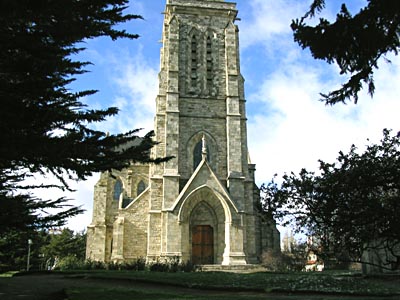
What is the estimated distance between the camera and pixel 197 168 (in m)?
25.5

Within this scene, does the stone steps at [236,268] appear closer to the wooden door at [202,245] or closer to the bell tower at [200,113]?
the bell tower at [200,113]

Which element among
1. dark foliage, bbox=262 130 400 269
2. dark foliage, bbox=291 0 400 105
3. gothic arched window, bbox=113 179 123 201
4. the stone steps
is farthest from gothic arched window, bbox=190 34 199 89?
dark foliage, bbox=291 0 400 105

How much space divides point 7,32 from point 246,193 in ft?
73.0

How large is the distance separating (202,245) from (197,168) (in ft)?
16.2

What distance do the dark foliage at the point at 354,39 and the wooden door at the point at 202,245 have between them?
889 inches

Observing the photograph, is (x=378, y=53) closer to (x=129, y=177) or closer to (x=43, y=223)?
(x=43, y=223)

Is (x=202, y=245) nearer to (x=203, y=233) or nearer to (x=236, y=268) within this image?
(x=203, y=233)

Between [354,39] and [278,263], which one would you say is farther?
[278,263]

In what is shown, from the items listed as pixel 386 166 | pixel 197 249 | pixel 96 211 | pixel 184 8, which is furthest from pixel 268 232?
pixel 386 166

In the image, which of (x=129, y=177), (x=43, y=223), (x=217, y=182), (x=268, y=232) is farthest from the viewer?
(x=129, y=177)

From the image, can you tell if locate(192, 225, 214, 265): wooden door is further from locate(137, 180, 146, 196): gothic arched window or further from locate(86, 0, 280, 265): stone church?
locate(137, 180, 146, 196): gothic arched window

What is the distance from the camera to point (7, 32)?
19.5 feet

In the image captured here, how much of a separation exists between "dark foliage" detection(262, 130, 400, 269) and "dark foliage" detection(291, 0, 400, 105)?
4.70m

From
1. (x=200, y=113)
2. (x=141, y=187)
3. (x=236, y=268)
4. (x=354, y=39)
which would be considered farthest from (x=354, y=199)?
(x=141, y=187)
